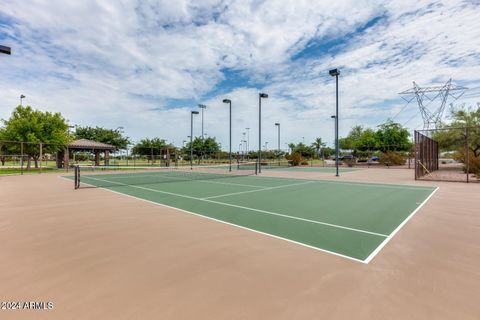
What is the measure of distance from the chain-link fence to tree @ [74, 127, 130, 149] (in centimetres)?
4595

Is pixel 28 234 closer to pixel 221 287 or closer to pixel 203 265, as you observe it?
pixel 203 265

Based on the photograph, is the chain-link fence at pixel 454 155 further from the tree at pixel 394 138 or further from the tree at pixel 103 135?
the tree at pixel 103 135

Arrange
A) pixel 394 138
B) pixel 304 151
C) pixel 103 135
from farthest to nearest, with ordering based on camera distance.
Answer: pixel 304 151
pixel 103 135
pixel 394 138

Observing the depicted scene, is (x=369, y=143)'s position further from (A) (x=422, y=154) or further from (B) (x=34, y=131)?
(B) (x=34, y=131)

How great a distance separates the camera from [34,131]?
25031 millimetres

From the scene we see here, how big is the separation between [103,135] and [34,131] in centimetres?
2209

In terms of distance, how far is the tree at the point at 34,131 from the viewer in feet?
80.3

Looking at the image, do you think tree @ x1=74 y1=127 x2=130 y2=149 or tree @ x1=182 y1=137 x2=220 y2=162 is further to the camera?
tree @ x1=182 y1=137 x2=220 y2=162

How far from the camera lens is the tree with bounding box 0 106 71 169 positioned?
80.3 ft

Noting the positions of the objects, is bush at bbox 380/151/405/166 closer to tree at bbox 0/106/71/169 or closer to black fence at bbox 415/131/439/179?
black fence at bbox 415/131/439/179

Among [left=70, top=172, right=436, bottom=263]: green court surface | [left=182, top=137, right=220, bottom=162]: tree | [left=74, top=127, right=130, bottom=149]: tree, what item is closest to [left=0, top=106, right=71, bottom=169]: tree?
[left=74, top=127, right=130, bottom=149]: tree

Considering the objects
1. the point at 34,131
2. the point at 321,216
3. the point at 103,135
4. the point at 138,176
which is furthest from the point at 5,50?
the point at 103,135

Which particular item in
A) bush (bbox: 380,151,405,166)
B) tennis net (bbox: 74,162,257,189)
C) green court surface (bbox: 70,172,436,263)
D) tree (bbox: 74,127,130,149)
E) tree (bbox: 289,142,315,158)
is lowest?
green court surface (bbox: 70,172,436,263)

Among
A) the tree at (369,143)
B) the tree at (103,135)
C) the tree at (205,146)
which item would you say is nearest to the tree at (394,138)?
the tree at (369,143)
